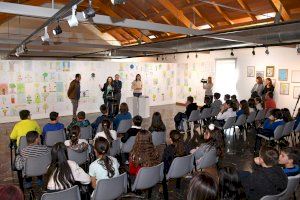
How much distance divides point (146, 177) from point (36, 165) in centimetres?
158

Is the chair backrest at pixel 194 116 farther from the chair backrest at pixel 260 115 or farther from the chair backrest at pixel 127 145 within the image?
the chair backrest at pixel 127 145

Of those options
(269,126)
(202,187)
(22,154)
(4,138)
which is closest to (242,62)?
(269,126)

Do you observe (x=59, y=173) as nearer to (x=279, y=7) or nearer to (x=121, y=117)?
(x=121, y=117)

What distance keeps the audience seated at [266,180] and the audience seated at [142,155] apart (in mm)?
1208

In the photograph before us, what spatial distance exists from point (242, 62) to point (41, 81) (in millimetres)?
8452

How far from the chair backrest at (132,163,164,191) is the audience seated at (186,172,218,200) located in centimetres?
150

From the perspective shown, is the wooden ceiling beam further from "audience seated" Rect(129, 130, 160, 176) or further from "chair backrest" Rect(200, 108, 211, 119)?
"audience seated" Rect(129, 130, 160, 176)

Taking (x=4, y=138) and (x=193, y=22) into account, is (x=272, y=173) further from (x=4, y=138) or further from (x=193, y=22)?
(x=193, y=22)

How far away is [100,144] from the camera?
127 inches

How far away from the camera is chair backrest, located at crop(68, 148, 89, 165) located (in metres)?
4.16

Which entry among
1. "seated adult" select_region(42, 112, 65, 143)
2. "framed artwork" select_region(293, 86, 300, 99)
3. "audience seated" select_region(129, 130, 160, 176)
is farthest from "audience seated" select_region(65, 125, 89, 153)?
"framed artwork" select_region(293, 86, 300, 99)

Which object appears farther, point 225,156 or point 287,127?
point 225,156

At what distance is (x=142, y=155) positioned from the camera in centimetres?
364

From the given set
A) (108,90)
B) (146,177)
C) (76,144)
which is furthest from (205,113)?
(146,177)
